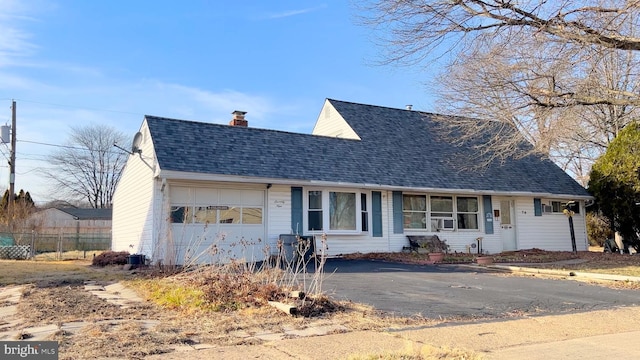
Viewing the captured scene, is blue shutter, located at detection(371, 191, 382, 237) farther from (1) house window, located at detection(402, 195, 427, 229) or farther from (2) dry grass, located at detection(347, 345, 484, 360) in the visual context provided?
(2) dry grass, located at detection(347, 345, 484, 360)

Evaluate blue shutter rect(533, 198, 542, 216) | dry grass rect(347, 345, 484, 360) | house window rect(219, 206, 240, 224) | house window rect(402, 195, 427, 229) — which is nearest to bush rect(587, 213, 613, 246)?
blue shutter rect(533, 198, 542, 216)

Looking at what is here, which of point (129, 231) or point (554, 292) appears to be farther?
point (129, 231)

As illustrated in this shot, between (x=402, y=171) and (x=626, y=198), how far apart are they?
931cm

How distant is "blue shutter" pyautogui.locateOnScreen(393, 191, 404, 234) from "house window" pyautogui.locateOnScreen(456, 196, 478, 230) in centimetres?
295

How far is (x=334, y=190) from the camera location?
16.7m

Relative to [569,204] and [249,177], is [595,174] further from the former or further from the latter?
[249,177]

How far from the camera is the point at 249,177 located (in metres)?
14.9

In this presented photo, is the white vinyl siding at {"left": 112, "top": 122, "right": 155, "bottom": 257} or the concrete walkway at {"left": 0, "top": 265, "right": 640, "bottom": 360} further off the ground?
the white vinyl siding at {"left": 112, "top": 122, "right": 155, "bottom": 257}

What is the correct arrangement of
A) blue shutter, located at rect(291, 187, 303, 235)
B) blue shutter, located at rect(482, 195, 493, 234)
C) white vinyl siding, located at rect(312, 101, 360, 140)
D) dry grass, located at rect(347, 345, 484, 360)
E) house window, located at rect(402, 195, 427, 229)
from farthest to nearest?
white vinyl siding, located at rect(312, 101, 360, 140) → blue shutter, located at rect(482, 195, 493, 234) → house window, located at rect(402, 195, 427, 229) → blue shutter, located at rect(291, 187, 303, 235) → dry grass, located at rect(347, 345, 484, 360)

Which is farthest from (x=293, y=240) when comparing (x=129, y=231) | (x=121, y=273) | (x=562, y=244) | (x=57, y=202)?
(x=57, y=202)

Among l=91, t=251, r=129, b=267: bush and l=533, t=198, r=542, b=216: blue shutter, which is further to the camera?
l=533, t=198, r=542, b=216: blue shutter

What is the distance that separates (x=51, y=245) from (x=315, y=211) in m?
17.3

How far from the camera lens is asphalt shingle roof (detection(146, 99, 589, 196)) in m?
15.2

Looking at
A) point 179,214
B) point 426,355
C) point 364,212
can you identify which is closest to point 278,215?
point 179,214
